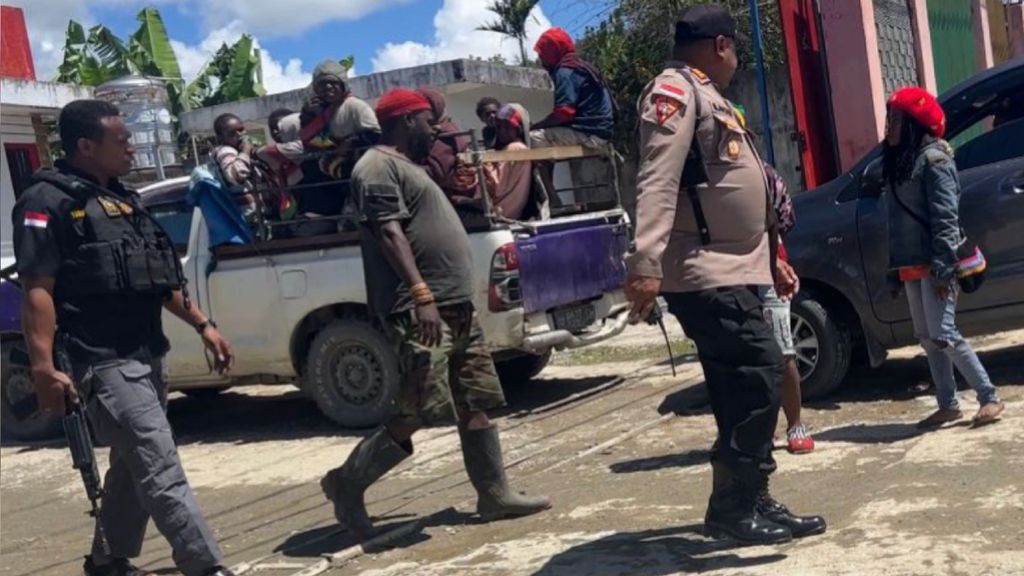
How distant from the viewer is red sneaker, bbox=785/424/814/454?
653 centimetres

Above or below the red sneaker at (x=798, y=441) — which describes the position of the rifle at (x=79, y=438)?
above

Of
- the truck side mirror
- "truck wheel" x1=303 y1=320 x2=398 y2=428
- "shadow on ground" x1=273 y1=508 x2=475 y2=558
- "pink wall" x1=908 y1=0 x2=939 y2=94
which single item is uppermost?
"pink wall" x1=908 y1=0 x2=939 y2=94

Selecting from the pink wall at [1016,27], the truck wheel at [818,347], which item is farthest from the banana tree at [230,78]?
the truck wheel at [818,347]

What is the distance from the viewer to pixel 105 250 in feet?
16.4

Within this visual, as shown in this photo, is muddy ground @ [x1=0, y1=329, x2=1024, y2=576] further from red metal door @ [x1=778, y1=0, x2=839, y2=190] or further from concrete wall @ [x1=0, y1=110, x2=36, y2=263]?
concrete wall @ [x1=0, y1=110, x2=36, y2=263]

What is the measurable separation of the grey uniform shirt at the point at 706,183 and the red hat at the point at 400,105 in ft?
4.62

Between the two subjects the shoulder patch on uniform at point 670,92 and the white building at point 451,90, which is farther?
the white building at point 451,90

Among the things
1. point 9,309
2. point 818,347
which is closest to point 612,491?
point 818,347

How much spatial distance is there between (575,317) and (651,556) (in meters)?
3.84

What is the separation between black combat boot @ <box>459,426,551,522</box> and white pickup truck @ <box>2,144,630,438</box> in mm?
2364

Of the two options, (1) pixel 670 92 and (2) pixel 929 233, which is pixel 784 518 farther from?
(2) pixel 929 233

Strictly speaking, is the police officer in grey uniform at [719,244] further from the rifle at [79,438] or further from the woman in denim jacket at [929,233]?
the rifle at [79,438]

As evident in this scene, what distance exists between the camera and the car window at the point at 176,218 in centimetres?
953

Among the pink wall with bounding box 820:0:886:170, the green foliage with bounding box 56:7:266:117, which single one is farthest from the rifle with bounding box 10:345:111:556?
the green foliage with bounding box 56:7:266:117
